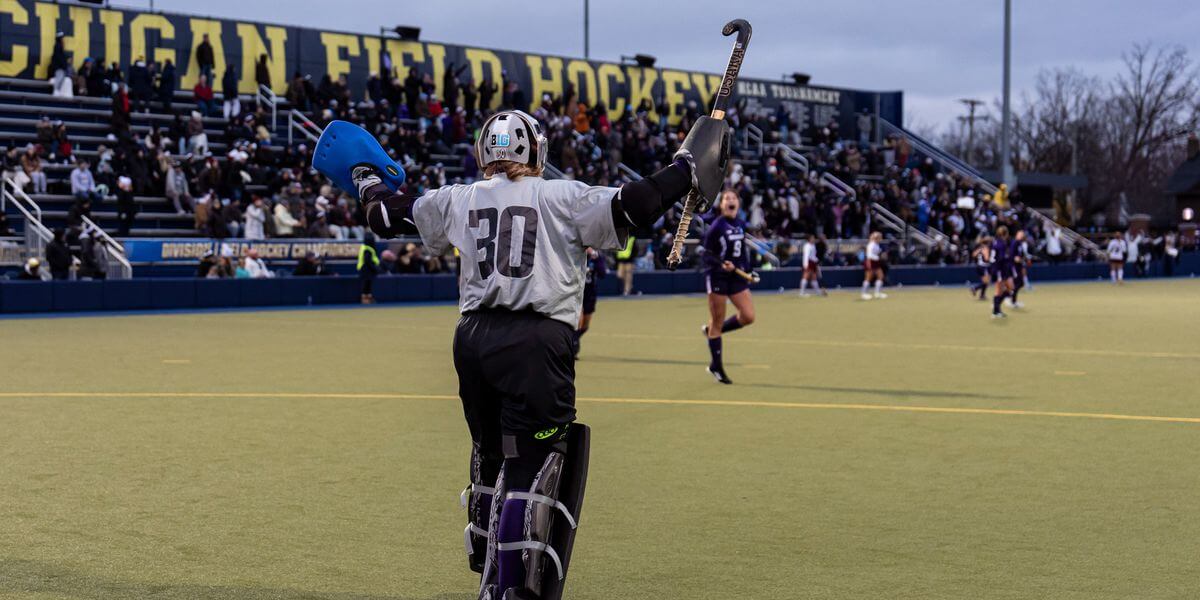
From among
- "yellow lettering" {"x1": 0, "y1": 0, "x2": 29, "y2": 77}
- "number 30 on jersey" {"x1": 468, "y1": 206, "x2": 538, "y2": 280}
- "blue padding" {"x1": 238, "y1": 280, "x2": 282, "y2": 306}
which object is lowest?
"blue padding" {"x1": 238, "y1": 280, "x2": 282, "y2": 306}

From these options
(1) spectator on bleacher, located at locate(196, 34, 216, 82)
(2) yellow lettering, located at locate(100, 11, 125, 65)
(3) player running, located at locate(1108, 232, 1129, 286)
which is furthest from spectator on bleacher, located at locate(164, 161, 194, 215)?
(3) player running, located at locate(1108, 232, 1129, 286)

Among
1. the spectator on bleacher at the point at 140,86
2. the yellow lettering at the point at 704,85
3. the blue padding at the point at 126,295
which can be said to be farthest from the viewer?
the yellow lettering at the point at 704,85

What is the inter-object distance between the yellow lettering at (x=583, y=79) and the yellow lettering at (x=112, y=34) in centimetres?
1618

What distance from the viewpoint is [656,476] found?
8.67 m

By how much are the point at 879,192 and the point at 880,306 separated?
19249 mm

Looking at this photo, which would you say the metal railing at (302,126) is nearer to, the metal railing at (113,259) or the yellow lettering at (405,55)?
the yellow lettering at (405,55)

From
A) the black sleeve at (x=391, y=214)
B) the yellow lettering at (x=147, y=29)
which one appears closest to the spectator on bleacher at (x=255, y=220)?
the yellow lettering at (x=147, y=29)

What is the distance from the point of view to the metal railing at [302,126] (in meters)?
37.7

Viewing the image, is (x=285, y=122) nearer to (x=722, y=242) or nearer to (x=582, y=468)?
(x=722, y=242)

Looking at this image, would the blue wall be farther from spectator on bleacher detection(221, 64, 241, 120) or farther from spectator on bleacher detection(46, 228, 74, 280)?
spectator on bleacher detection(221, 64, 241, 120)

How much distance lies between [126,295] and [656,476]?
71.3ft

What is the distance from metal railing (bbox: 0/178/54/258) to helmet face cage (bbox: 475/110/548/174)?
25085 mm

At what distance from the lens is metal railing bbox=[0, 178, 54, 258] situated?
93.9 ft

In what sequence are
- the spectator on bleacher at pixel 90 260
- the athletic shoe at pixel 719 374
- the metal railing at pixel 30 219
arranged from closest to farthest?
1. the athletic shoe at pixel 719 374
2. the spectator on bleacher at pixel 90 260
3. the metal railing at pixel 30 219
